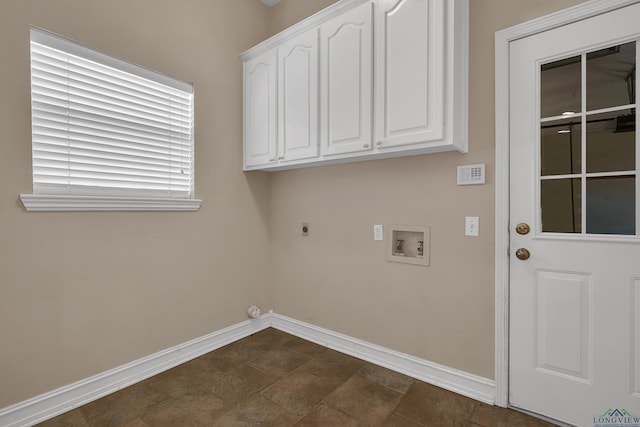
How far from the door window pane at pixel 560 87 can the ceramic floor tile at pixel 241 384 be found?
235 centimetres

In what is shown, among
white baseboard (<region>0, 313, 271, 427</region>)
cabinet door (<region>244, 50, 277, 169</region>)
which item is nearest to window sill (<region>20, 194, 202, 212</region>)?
cabinet door (<region>244, 50, 277, 169</region>)

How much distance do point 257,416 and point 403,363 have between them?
3.43ft

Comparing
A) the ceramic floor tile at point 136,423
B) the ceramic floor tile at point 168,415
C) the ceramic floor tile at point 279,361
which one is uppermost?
the ceramic floor tile at point 279,361

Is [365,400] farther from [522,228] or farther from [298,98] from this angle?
[298,98]

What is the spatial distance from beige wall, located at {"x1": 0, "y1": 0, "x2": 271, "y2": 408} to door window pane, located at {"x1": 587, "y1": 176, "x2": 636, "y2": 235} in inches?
94.7

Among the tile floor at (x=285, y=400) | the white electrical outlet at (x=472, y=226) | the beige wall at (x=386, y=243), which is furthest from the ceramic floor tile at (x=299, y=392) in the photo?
the white electrical outlet at (x=472, y=226)

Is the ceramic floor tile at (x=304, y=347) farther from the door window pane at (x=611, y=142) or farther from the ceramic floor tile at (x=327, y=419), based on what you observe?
the door window pane at (x=611, y=142)

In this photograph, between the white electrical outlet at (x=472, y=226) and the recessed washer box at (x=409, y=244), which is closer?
the white electrical outlet at (x=472, y=226)

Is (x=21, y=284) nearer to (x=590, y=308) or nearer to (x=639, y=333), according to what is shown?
(x=590, y=308)

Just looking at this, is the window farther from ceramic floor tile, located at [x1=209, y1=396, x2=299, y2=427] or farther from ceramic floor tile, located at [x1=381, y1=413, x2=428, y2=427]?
ceramic floor tile, located at [x1=381, y1=413, x2=428, y2=427]

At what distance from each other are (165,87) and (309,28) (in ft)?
3.80

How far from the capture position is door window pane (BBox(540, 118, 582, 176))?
1603 millimetres

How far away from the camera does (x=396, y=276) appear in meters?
2.22

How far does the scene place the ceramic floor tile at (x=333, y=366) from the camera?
6.96 feet
